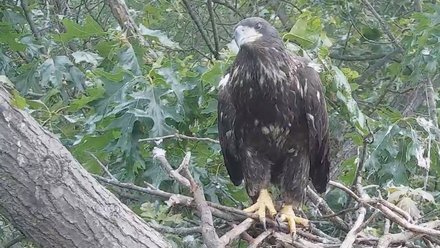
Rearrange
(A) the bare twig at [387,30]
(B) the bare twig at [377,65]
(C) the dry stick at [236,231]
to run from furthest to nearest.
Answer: (B) the bare twig at [377,65]
(A) the bare twig at [387,30]
(C) the dry stick at [236,231]

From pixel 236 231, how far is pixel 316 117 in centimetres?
101

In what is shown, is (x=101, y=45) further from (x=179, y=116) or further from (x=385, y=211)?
(x=385, y=211)

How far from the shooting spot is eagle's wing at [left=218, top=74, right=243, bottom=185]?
12.6 feet

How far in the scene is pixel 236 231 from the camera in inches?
119

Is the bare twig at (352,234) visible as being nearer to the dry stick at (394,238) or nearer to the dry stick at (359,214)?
the dry stick at (359,214)

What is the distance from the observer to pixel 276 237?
338 cm

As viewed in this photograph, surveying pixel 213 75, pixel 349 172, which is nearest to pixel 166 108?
pixel 213 75

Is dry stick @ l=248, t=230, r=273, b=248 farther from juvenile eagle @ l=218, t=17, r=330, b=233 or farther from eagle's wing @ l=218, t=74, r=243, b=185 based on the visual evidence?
eagle's wing @ l=218, t=74, r=243, b=185

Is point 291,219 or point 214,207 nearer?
point 214,207

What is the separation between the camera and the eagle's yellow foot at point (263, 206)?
3650 mm

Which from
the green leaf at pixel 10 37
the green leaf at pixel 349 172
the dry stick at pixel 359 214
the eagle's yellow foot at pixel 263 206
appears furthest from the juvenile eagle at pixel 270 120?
the green leaf at pixel 10 37

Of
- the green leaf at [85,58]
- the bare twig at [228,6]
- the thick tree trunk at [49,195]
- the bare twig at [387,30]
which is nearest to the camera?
the thick tree trunk at [49,195]

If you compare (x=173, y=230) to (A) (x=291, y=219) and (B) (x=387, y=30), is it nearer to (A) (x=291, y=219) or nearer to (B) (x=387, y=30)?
(A) (x=291, y=219)

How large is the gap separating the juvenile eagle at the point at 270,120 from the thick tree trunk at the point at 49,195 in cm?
93
